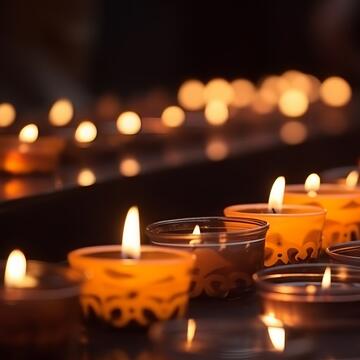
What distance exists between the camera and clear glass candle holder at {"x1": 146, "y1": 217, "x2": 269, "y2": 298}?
131cm

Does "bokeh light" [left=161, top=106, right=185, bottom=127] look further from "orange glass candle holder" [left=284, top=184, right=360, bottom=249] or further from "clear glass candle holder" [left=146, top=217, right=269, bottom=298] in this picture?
"clear glass candle holder" [left=146, top=217, right=269, bottom=298]

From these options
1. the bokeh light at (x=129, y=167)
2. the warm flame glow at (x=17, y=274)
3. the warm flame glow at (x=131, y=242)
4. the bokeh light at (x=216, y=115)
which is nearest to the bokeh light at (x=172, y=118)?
the bokeh light at (x=216, y=115)

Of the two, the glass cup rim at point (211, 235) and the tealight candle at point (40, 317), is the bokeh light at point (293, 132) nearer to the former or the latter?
the glass cup rim at point (211, 235)

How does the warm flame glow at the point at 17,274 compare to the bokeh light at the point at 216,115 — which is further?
the bokeh light at the point at 216,115

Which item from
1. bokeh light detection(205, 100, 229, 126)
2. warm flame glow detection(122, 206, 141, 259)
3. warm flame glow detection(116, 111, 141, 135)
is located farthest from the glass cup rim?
bokeh light detection(205, 100, 229, 126)

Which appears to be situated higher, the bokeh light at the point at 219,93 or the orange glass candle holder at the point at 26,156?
the bokeh light at the point at 219,93

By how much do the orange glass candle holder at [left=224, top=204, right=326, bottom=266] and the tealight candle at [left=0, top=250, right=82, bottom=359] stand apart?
45 cm

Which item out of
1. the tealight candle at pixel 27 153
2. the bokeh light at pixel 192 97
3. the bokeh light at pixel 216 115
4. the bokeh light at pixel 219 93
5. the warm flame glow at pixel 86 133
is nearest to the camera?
the tealight candle at pixel 27 153

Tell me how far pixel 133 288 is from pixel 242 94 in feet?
11.1

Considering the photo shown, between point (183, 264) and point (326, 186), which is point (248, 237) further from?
point (326, 186)

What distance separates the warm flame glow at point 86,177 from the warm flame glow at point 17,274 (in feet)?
2.42

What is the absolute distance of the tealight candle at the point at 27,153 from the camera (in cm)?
201

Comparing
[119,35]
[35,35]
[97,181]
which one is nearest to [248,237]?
[97,181]

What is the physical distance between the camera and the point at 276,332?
106cm
